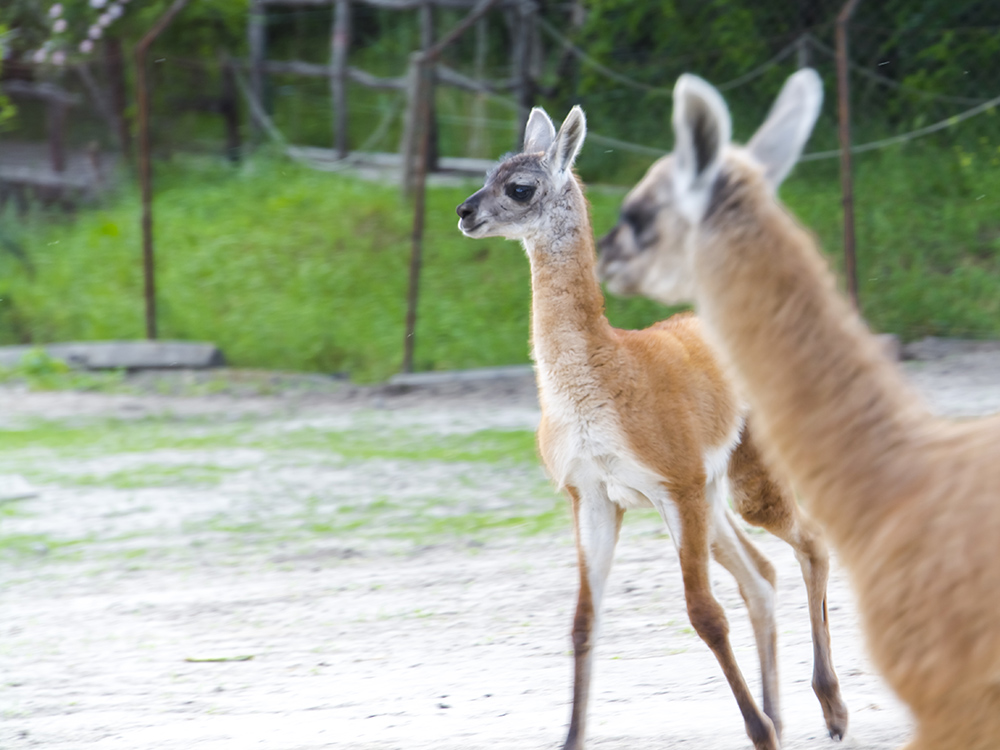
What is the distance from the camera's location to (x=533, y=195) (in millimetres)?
3818

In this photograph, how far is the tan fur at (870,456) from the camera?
2.09 m

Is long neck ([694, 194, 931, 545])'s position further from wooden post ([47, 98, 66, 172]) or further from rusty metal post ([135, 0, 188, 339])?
wooden post ([47, 98, 66, 172])

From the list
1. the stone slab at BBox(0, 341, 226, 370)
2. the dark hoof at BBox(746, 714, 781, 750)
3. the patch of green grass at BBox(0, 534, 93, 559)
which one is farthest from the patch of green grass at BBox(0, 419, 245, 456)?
the dark hoof at BBox(746, 714, 781, 750)

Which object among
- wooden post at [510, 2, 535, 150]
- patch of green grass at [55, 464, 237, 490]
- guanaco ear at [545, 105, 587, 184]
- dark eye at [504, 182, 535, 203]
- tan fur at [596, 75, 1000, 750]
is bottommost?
patch of green grass at [55, 464, 237, 490]

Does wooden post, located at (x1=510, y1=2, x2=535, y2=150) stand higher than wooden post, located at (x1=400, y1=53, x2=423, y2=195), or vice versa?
wooden post, located at (x1=510, y1=2, x2=535, y2=150)

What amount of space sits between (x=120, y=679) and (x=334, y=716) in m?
0.95

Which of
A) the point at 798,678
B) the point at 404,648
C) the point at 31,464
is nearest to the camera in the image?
the point at 798,678

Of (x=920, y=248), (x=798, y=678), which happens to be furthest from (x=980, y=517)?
(x=920, y=248)

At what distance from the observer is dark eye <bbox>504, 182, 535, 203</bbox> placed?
3830 millimetres

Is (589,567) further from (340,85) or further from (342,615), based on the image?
(340,85)

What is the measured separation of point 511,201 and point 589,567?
117 cm

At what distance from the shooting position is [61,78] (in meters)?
14.8

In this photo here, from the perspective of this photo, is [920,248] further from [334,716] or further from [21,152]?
[21,152]

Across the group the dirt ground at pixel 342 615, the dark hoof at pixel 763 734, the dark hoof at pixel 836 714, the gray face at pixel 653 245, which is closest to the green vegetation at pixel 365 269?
the dirt ground at pixel 342 615
